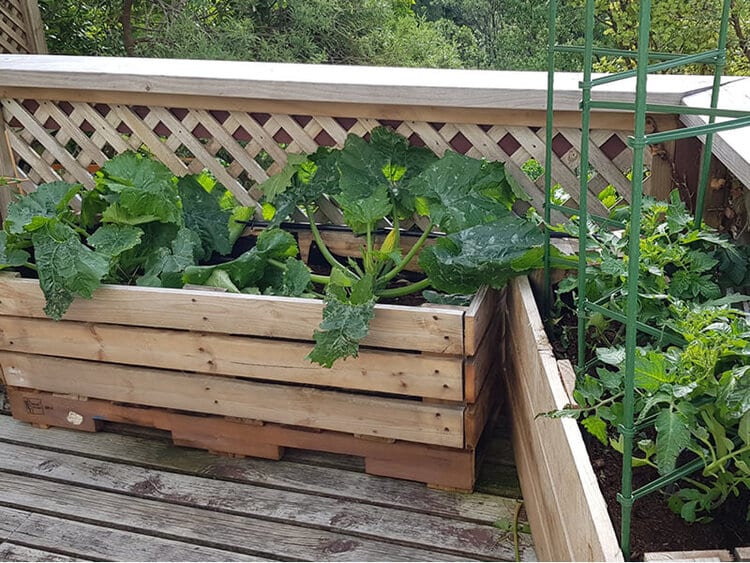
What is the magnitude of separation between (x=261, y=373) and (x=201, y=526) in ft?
1.24

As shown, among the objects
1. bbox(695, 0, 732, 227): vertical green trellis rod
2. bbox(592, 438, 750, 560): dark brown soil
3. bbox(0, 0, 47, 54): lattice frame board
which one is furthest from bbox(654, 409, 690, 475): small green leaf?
bbox(0, 0, 47, 54): lattice frame board

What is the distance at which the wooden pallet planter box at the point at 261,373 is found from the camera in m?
1.75

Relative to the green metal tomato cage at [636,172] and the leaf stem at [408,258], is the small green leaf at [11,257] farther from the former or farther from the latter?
the green metal tomato cage at [636,172]

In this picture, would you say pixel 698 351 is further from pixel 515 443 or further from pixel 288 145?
pixel 288 145

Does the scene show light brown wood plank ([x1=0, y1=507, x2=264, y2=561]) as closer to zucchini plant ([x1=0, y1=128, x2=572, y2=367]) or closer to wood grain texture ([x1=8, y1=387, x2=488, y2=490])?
wood grain texture ([x1=8, y1=387, x2=488, y2=490])

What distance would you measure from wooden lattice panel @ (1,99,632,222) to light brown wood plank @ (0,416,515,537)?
737mm

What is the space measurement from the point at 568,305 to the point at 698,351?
0.77 meters

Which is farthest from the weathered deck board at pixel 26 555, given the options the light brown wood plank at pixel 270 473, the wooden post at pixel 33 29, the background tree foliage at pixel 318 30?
the background tree foliage at pixel 318 30

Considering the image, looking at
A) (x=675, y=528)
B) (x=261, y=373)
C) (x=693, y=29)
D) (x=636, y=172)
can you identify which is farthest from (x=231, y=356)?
(x=693, y=29)

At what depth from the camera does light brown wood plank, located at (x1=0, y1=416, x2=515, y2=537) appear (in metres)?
1.83

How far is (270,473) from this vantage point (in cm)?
198

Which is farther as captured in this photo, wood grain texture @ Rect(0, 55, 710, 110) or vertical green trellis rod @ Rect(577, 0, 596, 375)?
wood grain texture @ Rect(0, 55, 710, 110)

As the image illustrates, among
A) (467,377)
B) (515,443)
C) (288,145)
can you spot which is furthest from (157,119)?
(515,443)

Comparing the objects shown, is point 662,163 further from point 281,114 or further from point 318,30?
point 318,30
